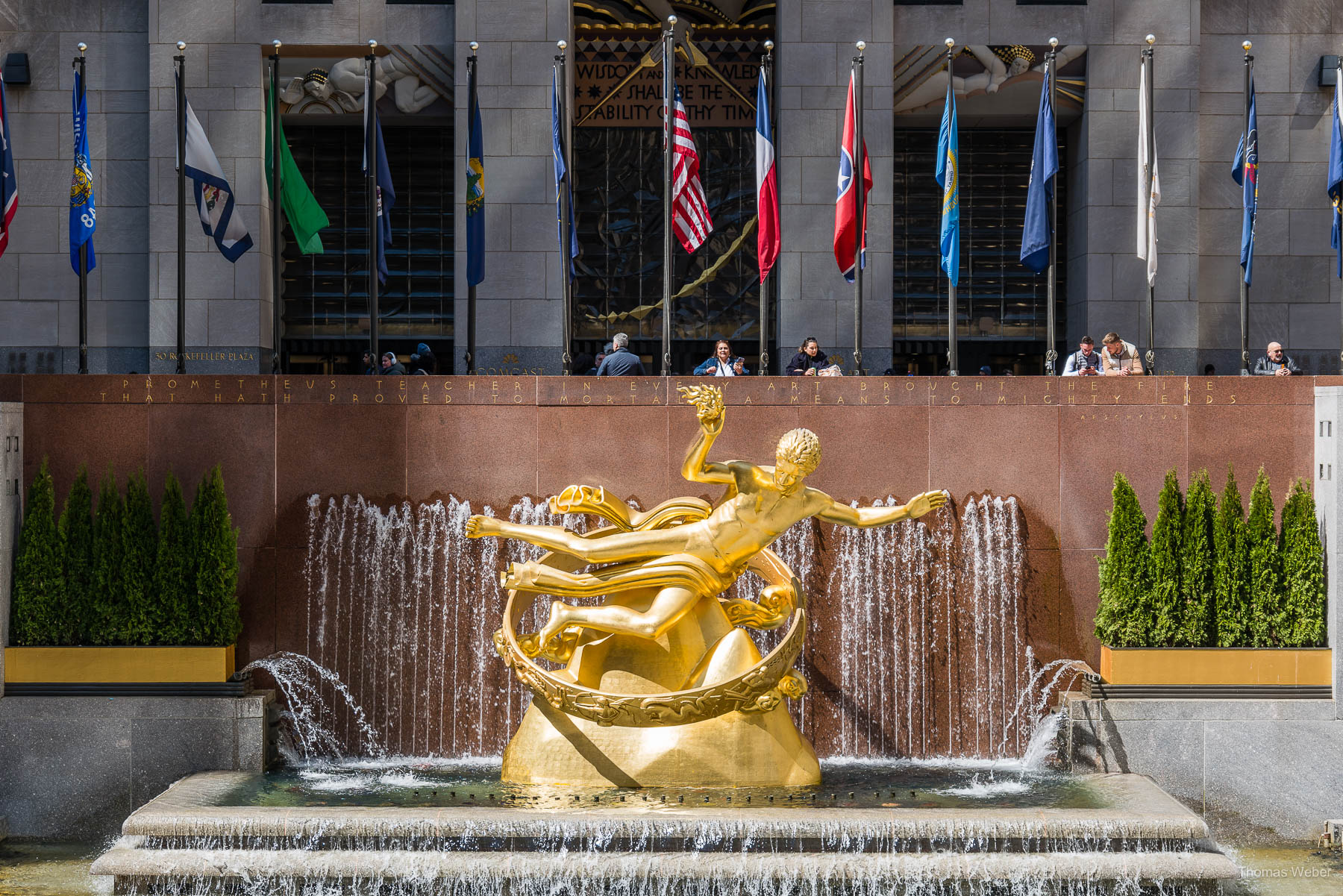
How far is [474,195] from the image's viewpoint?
56.6 ft

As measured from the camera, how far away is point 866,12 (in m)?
23.7

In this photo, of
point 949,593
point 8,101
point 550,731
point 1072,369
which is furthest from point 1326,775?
point 8,101

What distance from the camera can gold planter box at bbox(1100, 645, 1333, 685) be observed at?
13875 mm

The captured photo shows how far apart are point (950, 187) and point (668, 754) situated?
26.0 feet

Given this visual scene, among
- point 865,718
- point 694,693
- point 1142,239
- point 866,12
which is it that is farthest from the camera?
point 866,12

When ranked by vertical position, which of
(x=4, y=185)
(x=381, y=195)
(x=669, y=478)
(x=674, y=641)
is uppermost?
(x=381, y=195)

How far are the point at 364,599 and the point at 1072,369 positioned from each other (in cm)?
868

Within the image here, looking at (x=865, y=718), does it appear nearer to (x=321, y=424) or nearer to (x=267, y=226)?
(x=321, y=424)

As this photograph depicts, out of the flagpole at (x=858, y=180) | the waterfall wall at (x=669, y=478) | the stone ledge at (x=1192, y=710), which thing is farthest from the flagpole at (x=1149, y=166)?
the stone ledge at (x=1192, y=710)

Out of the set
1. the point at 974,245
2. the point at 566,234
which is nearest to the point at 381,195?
the point at 566,234

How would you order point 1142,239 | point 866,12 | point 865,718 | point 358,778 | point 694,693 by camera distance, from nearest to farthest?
1. point 694,693
2. point 358,778
3. point 865,718
4. point 1142,239
5. point 866,12

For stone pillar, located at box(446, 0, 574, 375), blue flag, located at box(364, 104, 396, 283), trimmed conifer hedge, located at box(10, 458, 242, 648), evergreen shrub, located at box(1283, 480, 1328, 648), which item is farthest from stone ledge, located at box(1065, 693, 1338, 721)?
stone pillar, located at box(446, 0, 574, 375)

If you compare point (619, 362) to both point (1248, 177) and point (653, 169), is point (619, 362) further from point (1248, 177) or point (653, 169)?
point (653, 169)

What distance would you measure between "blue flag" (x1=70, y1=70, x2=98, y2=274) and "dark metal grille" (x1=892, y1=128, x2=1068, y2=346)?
1462cm
